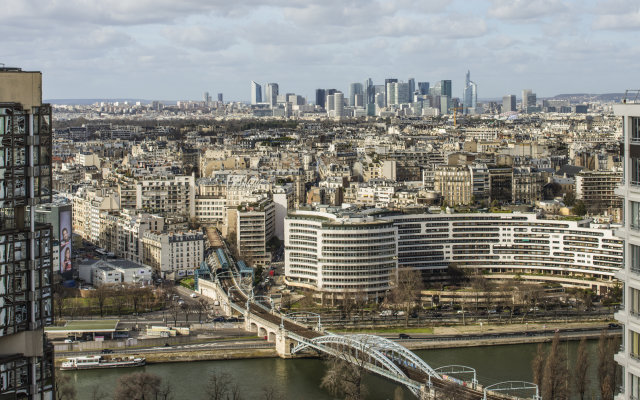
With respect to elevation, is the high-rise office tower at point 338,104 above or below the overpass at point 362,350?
above

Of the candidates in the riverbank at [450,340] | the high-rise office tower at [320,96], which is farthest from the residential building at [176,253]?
the high-rise office tower at [320,96]

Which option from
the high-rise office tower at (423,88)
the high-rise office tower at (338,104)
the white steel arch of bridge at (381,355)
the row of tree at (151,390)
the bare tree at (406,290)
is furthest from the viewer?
the high-rise office tower at (423,88)

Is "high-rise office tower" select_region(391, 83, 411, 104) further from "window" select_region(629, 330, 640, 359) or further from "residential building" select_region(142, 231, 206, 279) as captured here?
"window" select_region(629, 330, 640, 359)

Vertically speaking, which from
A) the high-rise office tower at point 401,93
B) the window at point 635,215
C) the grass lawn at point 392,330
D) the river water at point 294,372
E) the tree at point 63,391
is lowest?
the river water at point 294,372

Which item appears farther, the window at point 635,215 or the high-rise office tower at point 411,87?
the high-rise office tower at point 411,87

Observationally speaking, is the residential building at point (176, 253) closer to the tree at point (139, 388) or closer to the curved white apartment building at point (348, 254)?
the curved white apartment building at point (348, 254)

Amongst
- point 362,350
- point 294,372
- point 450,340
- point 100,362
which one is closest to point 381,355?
point 362,350

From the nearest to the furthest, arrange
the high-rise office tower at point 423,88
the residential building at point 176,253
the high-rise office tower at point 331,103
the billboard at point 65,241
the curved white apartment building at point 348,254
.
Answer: the curved white apartment building at point 348,254 < the billboard at point 65,241 < the residential building at point 176,253 < the high-rise office tower at point 331,103 < the high-rise office tower at point 423,88
